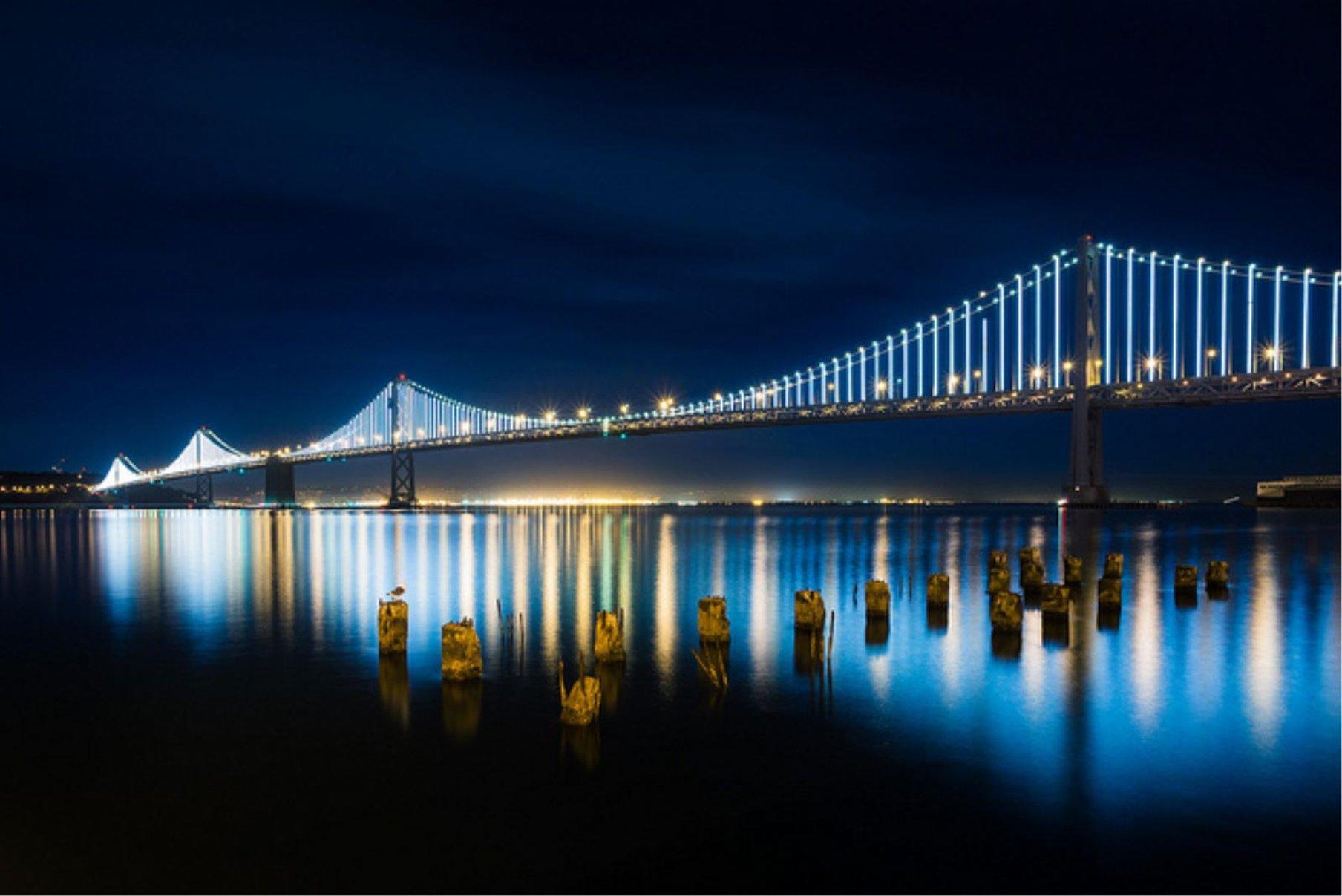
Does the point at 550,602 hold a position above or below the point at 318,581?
above

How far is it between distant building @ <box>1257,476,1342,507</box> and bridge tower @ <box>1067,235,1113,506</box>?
93.1 ft

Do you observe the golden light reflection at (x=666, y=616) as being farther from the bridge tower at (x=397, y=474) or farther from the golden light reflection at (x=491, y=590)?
the bridge tower at (x=397, y=474)

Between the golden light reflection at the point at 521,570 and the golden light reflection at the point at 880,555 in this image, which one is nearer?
the golden light reflection at the point at 521,570

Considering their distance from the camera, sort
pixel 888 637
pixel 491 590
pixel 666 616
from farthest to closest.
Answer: pixel 491 590 < pixel 666 616 < pixel 888 637

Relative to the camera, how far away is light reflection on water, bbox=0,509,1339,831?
835 centimetres

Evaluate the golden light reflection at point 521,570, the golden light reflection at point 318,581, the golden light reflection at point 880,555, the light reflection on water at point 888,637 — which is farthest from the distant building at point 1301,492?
the golden light reflection at point 318,581

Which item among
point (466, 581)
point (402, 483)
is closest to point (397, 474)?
point (402, 483)

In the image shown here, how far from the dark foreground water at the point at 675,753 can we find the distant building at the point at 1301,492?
70.4 m

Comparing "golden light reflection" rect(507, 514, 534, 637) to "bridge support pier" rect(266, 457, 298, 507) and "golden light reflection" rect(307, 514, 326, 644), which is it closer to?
"golden light reflection" rect(307, 514, 326, 644)

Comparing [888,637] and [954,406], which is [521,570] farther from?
[954,406]

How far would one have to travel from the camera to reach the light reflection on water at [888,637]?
8352mm

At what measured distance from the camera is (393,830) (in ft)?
20.9

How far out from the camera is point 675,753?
313 inches

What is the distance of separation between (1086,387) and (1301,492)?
3830cm
